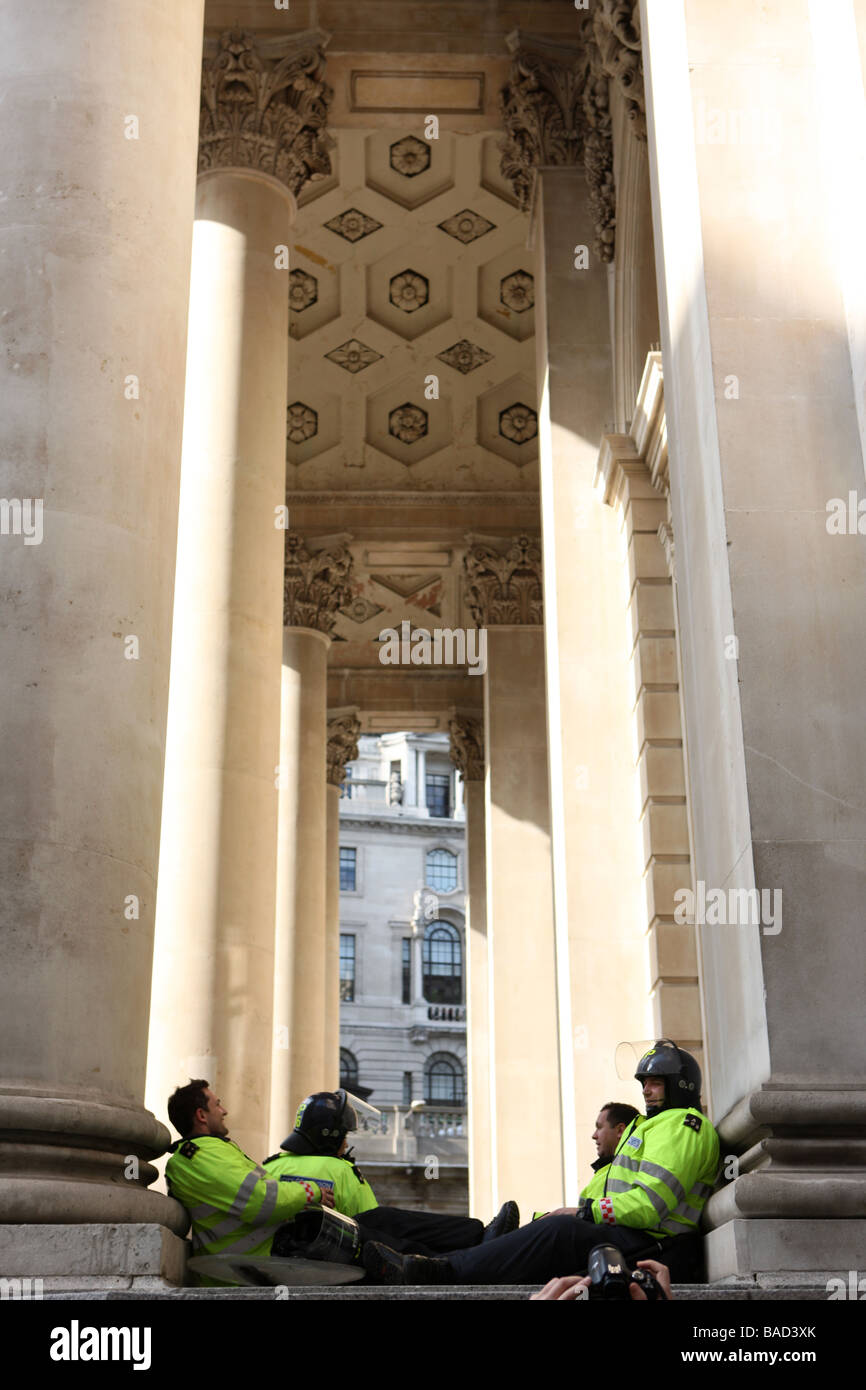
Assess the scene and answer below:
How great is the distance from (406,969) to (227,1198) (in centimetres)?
8717

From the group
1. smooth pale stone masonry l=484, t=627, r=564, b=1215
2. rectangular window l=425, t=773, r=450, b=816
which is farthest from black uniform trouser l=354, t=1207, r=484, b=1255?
rectangular window l=425, t=773, r=450, b=816

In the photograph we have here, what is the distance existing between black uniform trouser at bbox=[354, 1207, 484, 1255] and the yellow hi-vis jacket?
4.42 feet

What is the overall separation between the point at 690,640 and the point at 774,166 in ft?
10.5

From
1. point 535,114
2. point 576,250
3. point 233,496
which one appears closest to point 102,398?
point 233,496

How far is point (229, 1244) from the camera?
984 cm

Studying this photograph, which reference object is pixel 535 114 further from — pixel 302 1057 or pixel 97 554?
pixel 302 1057

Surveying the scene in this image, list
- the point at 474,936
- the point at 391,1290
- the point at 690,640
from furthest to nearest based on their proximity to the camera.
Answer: the point at 474,936 → the point at 690,640 → the point at 391,1290

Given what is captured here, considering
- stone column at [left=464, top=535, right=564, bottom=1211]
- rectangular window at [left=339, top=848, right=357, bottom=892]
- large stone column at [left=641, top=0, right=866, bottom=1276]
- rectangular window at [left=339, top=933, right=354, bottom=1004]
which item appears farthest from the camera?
rectangular window at [left=339, top=848, right=357, bottom=892]

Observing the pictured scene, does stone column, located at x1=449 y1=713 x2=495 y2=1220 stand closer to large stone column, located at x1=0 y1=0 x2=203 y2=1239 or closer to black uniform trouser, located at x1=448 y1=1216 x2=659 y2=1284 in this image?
black uniform trouser, located at x1=448 y1=1216 x2=659 y2=1284

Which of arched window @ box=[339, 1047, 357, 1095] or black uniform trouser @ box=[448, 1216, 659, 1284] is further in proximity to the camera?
arched window @ box=[339, 1047, 357, 1095]

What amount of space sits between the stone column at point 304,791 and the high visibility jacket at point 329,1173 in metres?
21.1

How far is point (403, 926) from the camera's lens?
97.0m

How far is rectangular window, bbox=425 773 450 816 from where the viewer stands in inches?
4060

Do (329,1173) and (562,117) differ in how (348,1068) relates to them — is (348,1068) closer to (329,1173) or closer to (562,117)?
(562,117)
